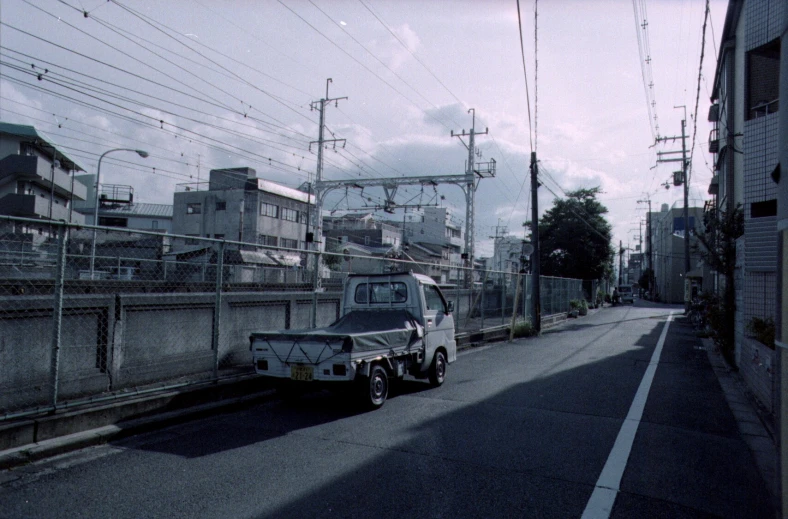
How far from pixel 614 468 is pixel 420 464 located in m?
1.78

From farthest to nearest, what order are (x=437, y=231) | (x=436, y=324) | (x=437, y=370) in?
1. (x=437, y=231)
2. (x=436, y=324)
3. (x=437, y=370)

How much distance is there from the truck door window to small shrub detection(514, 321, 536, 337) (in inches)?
353

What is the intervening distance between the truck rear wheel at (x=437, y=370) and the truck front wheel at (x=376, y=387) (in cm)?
147

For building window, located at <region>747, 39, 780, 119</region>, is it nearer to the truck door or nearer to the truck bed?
the truck door

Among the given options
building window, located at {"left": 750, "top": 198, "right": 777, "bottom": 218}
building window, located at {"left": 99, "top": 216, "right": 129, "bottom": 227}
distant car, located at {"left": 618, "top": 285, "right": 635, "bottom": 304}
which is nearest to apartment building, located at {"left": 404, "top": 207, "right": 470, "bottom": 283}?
distant car, located at {"left": 618, "top": 285, "right": 635, "bottom": 304}

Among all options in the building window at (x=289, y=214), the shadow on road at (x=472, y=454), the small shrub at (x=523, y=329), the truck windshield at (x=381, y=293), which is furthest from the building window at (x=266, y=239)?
the shadow on road at (x=472, y=454)

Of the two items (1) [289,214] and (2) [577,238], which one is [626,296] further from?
(1) [289,214]

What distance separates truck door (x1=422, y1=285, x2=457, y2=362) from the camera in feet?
26.8

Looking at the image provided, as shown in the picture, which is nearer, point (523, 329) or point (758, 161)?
point (758, 161)

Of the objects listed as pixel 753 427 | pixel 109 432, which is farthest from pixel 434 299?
pixel 109 432

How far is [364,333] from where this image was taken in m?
6.46

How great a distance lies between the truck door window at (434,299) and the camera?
8648mm

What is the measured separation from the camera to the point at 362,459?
4.72 m

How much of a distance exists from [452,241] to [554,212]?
3513cm
